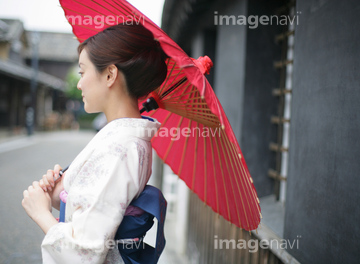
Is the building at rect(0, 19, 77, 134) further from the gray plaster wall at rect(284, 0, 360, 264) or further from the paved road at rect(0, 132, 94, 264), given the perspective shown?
the gray plaster wall at rect(284, 0, 360, 264)

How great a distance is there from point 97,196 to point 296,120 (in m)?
1.15

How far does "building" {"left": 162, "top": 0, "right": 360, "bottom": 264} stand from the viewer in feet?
4.42

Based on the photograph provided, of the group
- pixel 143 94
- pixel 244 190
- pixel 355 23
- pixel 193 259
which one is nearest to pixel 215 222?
pixel 193 259

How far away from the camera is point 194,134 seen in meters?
1.95

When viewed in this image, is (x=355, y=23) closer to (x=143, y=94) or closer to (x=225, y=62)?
(x=143, y=94)

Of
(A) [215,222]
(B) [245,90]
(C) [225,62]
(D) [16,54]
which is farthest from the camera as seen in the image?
(D) [16,54]

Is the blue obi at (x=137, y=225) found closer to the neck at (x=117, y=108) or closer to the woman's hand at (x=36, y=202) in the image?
the woman's hand at (x=36, y=202)

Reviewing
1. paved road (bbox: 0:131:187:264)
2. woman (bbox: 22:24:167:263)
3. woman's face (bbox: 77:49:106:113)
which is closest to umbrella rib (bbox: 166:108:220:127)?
woman (bbox: 22:24:167:263)

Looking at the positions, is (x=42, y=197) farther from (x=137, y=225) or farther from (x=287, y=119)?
(x=287, y=119)

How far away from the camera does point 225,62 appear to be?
129 inches

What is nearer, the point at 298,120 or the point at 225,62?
the point at 298,120

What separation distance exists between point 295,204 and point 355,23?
37.6 inches

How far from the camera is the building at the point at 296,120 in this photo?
53.0 inches

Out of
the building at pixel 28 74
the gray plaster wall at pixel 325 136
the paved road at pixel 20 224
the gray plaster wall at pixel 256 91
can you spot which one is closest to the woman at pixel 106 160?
the gray plaster wall at pixel 325 136
